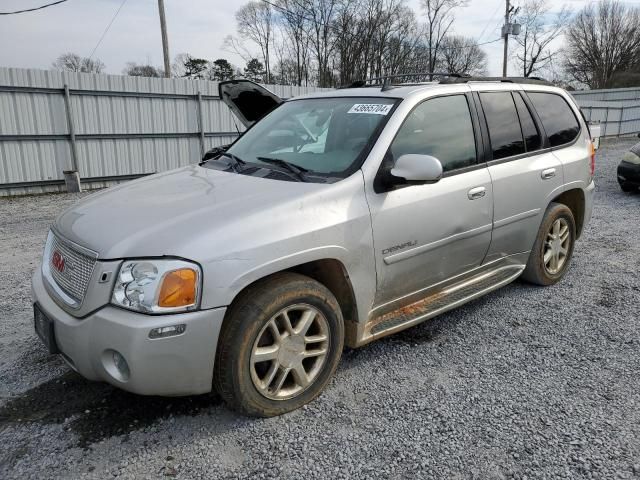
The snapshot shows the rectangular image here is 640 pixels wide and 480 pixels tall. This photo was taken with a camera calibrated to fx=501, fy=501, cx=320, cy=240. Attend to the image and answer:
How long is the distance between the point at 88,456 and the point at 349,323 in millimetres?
1533

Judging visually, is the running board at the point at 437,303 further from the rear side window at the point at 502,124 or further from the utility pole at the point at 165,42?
the utility pole at the point at 165,42

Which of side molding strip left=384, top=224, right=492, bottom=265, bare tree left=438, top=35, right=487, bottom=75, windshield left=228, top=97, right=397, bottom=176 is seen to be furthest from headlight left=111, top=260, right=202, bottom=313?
bare tree left=438, top=35, right=487, bottom=75

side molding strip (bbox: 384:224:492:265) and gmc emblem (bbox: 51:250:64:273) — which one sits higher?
gmc emblem (bbox: 51:250:64:273)

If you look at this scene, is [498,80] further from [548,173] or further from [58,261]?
[58,261]

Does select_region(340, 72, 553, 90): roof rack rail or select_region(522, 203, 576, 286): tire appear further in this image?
select_region(522, 203, 576, 286): tire

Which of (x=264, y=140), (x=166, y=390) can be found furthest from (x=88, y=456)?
(x=264, y=140)

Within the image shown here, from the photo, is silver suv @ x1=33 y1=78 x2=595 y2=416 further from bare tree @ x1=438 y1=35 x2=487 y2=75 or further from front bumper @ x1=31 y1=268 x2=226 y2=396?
bare tree @ x1=438 y1=35 x2=487 y2=75

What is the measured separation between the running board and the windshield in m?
1.00

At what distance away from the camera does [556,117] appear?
179 inches

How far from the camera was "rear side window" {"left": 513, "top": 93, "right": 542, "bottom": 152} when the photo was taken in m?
4.14

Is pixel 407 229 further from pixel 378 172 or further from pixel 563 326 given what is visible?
pixel 563 326

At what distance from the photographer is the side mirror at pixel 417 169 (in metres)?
2.89

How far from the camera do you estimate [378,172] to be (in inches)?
118

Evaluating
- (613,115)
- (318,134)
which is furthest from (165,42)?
(613,115)
